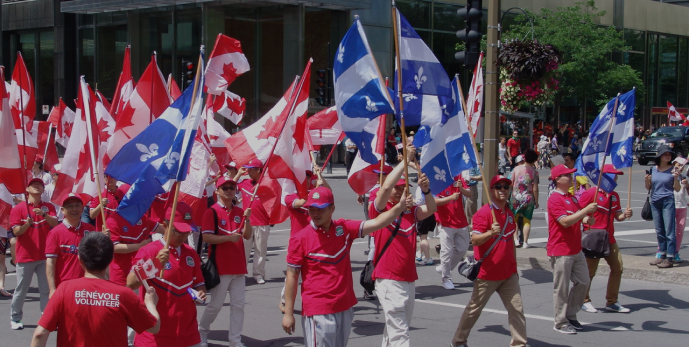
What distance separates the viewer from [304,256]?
5645 mm

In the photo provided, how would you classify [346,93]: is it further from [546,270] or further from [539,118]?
[539,118]

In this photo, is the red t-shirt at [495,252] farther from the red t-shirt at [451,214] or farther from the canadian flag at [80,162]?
the canadian flag at [80,162]

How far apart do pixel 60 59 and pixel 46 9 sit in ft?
9.76

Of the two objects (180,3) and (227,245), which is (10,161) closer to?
(227,245)

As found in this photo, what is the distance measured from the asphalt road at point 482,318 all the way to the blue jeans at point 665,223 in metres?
0.67

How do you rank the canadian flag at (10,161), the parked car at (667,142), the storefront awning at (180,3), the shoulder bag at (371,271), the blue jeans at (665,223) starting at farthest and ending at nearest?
the parked car at (667,142)
the storefront awning at (180,3)
the blue jeans at (665,223)
the canadian flag at (10,161)
the shoulder bag at (371,271)

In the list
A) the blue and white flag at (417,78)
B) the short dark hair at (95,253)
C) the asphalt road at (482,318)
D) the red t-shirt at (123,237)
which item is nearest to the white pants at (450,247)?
the asphalt road at (482,318)

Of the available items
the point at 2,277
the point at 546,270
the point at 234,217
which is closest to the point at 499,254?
the point at 234,217

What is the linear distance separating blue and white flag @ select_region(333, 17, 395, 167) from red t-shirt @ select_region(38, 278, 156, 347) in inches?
110

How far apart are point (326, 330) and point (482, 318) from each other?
12.4 feet

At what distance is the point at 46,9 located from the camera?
132 feet

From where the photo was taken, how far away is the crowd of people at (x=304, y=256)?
14.7ft

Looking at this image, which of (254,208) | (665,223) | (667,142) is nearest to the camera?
(254,208)

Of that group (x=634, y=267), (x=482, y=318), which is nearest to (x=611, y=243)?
(x=482, y=318)
